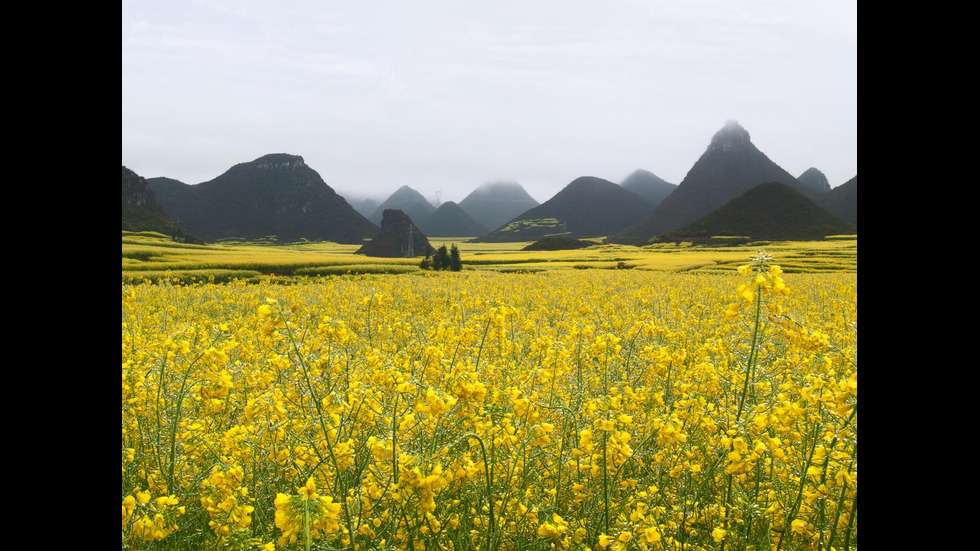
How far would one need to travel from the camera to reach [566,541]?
2.41 metres

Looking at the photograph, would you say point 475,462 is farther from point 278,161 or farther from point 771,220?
point 278,161

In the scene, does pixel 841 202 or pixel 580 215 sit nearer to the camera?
pixel 841 202

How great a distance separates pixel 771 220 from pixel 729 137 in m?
91.4

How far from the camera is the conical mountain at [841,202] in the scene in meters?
110

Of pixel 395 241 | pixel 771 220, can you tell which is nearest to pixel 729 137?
pixel 771 220

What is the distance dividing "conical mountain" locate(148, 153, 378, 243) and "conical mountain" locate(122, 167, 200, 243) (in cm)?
4168

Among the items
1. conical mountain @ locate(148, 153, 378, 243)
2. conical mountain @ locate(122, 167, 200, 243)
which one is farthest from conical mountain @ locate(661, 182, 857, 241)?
conical mountain @ locate(148, 153, 378, 243)

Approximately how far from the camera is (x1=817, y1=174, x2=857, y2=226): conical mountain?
110088 mm

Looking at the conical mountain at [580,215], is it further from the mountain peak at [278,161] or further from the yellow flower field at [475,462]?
the yellow flower field at [475,462]

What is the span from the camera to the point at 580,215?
176m

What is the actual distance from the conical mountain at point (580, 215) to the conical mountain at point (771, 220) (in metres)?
66.5

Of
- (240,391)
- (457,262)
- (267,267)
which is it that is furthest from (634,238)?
(240,391)

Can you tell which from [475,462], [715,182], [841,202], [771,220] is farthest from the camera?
[715,182]
